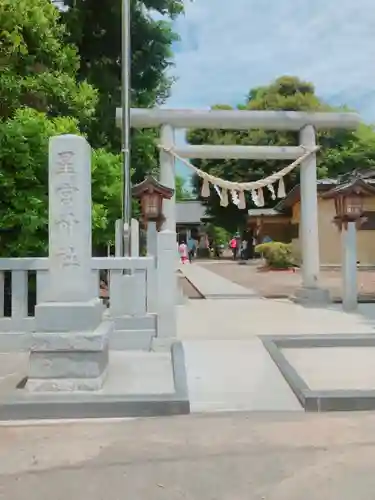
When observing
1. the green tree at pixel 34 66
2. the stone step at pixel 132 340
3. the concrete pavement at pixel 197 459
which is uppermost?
the green tree at pixel 34 66

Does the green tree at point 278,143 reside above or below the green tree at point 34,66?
above

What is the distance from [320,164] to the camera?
37.4 m

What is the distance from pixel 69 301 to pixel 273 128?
9114mm

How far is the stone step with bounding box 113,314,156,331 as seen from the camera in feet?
26.2

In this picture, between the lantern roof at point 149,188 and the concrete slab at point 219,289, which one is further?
the concrete slab at point 219,289

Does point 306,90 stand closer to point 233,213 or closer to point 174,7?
point 233,213

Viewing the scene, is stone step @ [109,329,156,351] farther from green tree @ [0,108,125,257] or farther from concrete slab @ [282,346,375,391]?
green tree @ [0,108,125,257]

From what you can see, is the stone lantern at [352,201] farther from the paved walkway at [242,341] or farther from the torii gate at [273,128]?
the paved walkway at [242,341]

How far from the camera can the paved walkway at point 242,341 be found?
566cm

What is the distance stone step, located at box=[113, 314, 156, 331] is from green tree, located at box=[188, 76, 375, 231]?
1070 inches

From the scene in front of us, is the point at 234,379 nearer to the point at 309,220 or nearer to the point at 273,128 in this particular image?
the point at 309,220

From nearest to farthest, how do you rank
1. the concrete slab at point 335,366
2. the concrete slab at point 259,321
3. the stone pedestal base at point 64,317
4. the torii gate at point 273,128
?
the stone pedestal base at point 64,317 → the concrete slab at point 335,366 → the concrete slab at point 259,321 → the torii gate at point 273,128

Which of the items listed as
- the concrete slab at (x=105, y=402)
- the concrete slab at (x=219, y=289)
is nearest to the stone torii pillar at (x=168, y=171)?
the concrete slab at (x=219, y=289)

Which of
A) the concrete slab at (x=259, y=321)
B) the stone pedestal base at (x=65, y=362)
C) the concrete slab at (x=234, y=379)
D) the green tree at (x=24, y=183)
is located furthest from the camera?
the concrete slab at (x=259, y=321)
